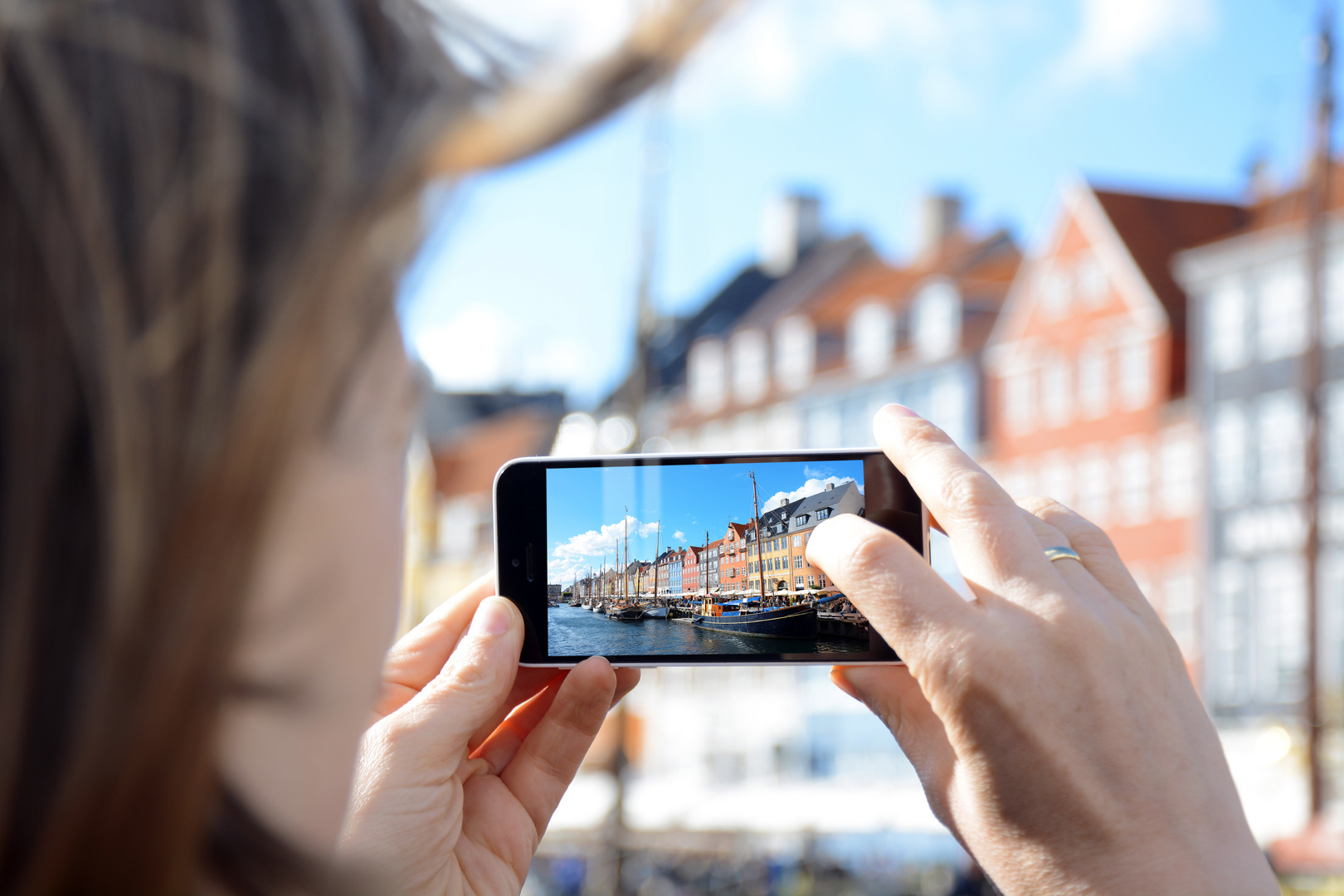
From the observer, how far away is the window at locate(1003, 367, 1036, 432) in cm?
3228

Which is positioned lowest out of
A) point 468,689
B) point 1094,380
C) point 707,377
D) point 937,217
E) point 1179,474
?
point 468,689

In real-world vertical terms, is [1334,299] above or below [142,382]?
above

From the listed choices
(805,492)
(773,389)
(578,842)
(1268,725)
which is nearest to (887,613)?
(805,492)

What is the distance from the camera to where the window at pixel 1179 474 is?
28.1m

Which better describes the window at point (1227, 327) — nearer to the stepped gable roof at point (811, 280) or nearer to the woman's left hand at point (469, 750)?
the stepped gable roof at point (811, 280)

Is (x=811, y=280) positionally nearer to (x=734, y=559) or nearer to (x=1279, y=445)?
(x=1279, y=445)

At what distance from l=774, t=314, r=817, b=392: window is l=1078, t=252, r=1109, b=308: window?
11461 mm

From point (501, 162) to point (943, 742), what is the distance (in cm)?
118

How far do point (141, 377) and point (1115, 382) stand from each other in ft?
102

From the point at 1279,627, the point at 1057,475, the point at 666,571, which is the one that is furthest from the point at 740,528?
the point at 1057,475

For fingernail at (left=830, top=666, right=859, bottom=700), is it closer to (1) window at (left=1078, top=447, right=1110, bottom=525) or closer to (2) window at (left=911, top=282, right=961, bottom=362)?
(1) window at (left=1078, top=447, right=1110, bottom=525)

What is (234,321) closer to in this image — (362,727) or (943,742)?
(362,727)

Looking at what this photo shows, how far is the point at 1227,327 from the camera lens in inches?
1063

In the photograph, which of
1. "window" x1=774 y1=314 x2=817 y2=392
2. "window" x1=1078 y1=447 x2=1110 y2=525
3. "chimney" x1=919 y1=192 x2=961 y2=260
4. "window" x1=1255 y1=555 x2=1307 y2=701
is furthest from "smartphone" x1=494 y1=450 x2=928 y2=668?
"chimney" x1=919 y1=192 x2=961 y2=260
